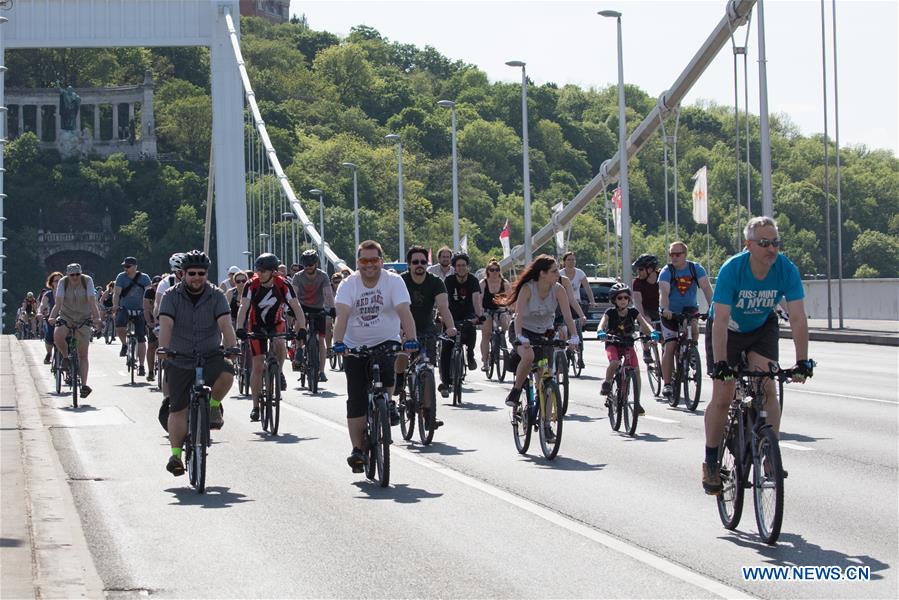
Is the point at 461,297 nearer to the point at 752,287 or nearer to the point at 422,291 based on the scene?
the point at 422,291

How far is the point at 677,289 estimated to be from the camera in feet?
52.3

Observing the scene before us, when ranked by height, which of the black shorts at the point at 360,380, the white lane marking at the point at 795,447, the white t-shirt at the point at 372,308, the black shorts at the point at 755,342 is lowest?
the white lane marking at the point at 795,447

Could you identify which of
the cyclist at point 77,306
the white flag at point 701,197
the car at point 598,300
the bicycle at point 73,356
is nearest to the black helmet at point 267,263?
the bicycle at point 73,356

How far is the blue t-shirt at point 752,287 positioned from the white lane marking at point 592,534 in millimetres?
1360

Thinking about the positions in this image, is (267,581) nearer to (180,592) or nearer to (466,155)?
(180,592)

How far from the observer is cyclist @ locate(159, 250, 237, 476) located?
34.9 ft

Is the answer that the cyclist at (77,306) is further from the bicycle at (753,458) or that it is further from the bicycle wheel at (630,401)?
the bicycle at (753,458)

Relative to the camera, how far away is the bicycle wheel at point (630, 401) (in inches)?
535

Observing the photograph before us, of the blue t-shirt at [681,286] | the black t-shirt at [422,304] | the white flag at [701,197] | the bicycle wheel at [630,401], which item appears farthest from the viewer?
the white flag at [701,197]

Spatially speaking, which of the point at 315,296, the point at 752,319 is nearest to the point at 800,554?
the point at 752,319

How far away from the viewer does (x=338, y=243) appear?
105938mm

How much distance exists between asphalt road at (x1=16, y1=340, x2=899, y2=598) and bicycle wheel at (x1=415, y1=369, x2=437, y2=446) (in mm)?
174

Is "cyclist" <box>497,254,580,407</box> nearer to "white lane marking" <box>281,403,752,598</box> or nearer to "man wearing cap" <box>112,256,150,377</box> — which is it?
"white lane marking" <box>281,403,752,598</box>

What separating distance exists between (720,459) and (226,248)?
4527cm
